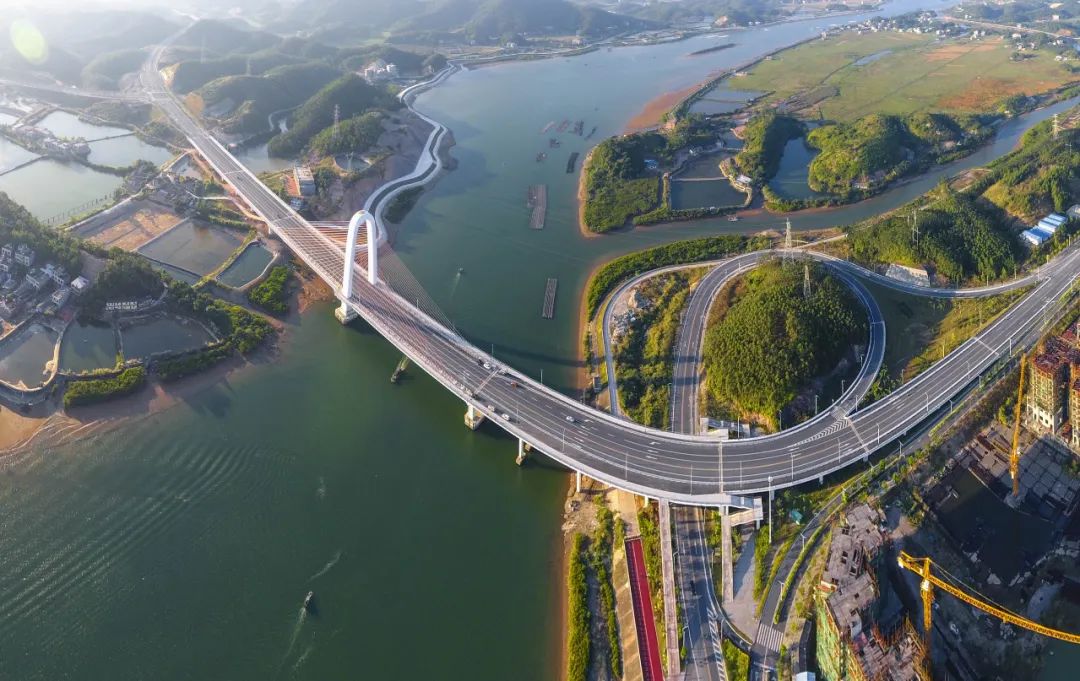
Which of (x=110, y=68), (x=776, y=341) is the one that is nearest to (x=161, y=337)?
(x=776, y=341)

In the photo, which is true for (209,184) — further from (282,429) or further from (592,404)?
(592,404)

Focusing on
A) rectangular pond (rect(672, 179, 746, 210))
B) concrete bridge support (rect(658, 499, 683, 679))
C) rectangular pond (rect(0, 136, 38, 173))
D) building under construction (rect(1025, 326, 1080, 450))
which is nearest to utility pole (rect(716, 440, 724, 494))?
concrete bridge support (rect(658, 499, 683, 679))

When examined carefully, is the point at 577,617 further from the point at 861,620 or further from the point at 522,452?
the point at 861,620

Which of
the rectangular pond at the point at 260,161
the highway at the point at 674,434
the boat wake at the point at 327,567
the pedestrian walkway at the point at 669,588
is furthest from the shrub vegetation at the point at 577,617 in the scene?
the rectangular pond at the point at 260,161

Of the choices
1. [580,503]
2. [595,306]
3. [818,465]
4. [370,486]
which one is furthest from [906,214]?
[370,486]

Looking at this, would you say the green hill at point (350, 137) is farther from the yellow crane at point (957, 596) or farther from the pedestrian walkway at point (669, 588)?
the yellow crane at point (957, 596)

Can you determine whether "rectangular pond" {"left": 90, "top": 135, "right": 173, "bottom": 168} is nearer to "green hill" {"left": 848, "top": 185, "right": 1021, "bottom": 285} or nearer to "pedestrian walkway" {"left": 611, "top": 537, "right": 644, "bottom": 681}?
"pedestrian walkway" {"left": 611, "top": 537, "right": 644, "bottom": 681}
